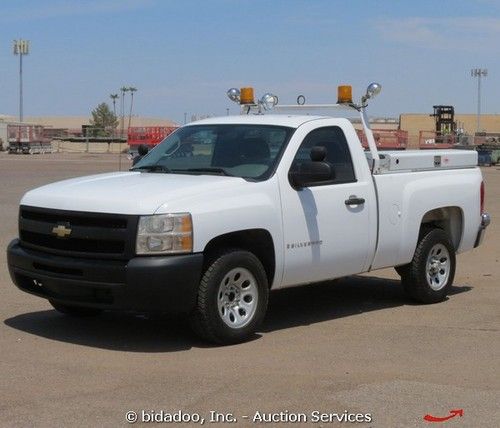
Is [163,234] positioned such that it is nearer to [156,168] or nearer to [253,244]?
[253,244]

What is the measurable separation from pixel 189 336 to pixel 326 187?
183 centimetres

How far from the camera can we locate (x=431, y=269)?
9.84 m

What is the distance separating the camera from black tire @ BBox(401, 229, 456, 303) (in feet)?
31.4

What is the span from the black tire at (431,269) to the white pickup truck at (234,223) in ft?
0.05

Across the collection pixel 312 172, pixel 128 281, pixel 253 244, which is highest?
pixel 312 172

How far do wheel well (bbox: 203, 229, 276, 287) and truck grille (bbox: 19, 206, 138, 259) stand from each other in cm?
72

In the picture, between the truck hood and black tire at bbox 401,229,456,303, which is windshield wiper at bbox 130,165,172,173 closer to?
the truck hood

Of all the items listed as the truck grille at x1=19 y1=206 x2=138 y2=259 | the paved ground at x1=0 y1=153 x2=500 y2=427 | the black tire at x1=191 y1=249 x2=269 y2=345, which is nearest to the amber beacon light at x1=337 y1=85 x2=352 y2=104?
the paved ground at x1=0 y1=153 x2=500 y2=427

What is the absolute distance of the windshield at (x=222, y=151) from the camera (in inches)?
320

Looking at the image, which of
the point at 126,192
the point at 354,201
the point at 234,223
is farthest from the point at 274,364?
the point at 354,201

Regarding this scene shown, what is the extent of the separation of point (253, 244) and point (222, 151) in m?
1.04

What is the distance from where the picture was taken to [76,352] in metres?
7.27

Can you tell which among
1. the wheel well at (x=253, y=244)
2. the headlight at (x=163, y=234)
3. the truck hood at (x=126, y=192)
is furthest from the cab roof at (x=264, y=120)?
the headlight at (x=163, y=234)

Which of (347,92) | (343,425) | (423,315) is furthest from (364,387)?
(347,92)
